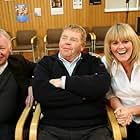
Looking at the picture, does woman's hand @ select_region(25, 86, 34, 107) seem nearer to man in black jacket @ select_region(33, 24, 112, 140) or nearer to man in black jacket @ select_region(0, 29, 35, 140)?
man in black jacket @ select_region(0, 29, 35, 140)

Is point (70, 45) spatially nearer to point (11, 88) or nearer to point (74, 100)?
point (74, 100)

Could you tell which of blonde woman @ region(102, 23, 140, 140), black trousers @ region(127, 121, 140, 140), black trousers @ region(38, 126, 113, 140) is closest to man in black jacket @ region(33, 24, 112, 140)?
black trousers @ region(38, 126, 113, 140)

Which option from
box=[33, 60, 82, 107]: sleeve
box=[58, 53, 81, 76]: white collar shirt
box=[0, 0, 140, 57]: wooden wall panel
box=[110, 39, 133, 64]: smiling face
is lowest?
box=[33, 60, 82, 107]: sleeve

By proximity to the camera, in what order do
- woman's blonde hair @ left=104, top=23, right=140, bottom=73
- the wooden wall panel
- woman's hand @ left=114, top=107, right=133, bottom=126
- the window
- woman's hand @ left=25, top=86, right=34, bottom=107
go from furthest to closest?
the window < the wooden wall panel < woman's hand @ left=25, top=86, right=34, bottom=107 < woman's blonde hair @ left=104, top=23, right=140, bottom=73 < woman's hand @ left=114, top=107, right=133, bottom=126

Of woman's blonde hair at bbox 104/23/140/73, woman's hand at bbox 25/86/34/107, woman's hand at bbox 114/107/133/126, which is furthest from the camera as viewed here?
woman's hand at bbox 25/86/34/107

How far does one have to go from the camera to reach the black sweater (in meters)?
1.72

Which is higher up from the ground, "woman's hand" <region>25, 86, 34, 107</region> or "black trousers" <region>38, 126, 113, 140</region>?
"woman's hand" <region>25, 86, 34, 107</region>

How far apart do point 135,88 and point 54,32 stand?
12.8ft

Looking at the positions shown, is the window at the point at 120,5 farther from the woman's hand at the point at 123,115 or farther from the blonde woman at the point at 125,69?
the woman's hand at the point at 123,115

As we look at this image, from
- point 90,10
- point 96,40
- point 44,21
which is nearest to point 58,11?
point 44,21

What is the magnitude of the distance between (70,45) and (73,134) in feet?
2.24

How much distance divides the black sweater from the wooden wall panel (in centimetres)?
401

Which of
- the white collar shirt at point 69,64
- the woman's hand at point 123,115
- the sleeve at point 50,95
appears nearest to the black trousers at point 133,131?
the woman's hand at point 123,115

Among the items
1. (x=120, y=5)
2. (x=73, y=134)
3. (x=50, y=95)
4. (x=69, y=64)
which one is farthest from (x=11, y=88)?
(x=120, y=5)
